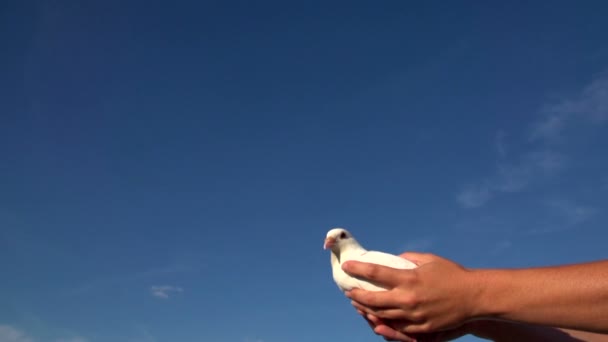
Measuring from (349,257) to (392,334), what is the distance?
1.82 metres

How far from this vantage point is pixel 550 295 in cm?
477

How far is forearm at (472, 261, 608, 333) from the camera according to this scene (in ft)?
15.0

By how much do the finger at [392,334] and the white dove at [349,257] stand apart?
0.45 meters

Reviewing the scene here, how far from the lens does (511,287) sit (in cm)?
498

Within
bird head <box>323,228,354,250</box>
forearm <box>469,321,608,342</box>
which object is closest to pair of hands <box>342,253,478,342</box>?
forearm <box>469,321,608,342</box>

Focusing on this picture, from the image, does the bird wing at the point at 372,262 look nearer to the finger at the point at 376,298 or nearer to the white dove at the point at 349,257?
the white dove at the point at 349,257

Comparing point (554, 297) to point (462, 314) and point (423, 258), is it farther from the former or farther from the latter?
point (423, 258)

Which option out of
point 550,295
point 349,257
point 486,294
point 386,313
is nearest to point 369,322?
point 386,313

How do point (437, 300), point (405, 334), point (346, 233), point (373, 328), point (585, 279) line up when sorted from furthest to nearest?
1. point (346, 233)
2. point (373, 328)
3. point (405, 334)
4. point (437, 300)
5. point (585, 279)

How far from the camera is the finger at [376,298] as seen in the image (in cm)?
564

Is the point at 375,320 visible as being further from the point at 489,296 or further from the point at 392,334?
the point at 489,296

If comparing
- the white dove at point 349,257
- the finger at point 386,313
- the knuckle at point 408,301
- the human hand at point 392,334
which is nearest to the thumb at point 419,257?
the white dove at point 349,257

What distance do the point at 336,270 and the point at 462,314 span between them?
269cm

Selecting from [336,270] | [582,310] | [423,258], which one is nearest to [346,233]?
[336,270]
